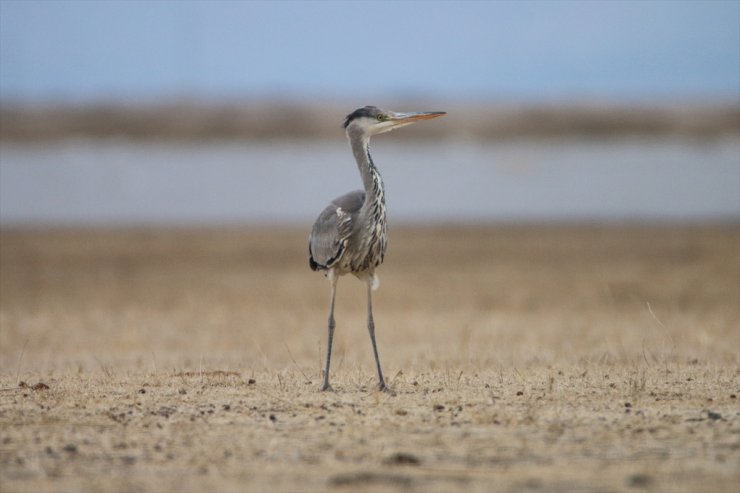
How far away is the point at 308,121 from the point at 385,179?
11.3 m

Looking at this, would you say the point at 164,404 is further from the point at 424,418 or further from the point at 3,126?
the point at 3,126

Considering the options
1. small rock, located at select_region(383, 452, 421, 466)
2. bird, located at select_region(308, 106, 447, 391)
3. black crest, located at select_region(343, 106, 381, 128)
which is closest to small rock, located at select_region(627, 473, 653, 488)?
small rock, located at select_region(383, 452, 421, 466)

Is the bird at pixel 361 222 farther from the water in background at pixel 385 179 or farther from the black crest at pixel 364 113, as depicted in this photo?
the water in background at pixel 385 179

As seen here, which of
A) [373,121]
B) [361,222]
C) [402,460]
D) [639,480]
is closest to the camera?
[639,480]

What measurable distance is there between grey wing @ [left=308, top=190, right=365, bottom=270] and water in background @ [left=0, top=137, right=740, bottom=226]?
2624 centimetres

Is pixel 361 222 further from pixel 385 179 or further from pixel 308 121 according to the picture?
pixel 308 121

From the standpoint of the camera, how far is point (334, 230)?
A: 9.37 meters

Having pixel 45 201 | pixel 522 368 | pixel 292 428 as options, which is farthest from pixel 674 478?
pixel 45 201

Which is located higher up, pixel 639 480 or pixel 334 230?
pixel 334 230

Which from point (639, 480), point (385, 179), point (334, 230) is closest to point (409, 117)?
point (334, 230)

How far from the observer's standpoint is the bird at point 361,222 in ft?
30.4

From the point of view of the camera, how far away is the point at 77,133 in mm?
44875

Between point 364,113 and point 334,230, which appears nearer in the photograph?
point 334,230

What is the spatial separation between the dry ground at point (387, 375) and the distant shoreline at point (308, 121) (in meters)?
20.4
